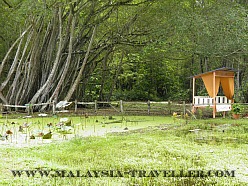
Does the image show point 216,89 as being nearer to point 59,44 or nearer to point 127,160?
point 59,44

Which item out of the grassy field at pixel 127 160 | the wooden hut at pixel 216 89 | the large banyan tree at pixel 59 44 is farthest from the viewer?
Answer: the large banyan tree at pixel 59 44

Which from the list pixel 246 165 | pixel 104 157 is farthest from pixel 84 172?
pixel 246 165

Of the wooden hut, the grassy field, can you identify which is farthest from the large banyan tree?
the grassy field

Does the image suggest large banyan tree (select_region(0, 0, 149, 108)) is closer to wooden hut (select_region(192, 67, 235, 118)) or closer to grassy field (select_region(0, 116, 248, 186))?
wooden hut (select_region(192, 67, 235, 118))

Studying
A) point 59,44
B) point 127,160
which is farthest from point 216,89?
point 127,160

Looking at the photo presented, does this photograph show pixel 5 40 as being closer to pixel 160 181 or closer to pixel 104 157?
pixel 104 157

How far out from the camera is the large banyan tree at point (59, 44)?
11.3 metres

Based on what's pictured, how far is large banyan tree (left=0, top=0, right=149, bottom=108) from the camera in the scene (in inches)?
445

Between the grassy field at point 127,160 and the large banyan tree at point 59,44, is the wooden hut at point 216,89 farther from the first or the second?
the grassy field at point 127,160

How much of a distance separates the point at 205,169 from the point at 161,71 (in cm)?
1900

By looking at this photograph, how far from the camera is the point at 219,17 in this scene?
972 cm

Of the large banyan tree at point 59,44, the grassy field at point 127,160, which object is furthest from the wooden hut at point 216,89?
the grassy field at point 127,160

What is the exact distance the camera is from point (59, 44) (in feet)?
37.0

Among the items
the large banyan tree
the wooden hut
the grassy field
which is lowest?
the grassy field
